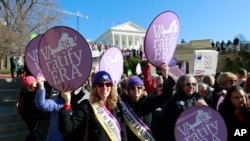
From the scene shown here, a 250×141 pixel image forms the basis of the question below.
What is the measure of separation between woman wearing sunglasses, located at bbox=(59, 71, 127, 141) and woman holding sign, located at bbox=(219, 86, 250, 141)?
1186 mm

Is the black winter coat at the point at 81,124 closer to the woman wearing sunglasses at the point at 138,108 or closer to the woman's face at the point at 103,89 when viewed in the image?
the woman's face at the point at 103,89

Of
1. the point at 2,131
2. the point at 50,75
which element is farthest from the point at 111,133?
the point at 2,131

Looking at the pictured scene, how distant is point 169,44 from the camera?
15.9 ft

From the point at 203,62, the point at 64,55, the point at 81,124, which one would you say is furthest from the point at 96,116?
the point at 203,62

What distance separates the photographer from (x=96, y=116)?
3.37 meters

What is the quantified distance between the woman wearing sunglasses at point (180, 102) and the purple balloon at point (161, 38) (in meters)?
0.56

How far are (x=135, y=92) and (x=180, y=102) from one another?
1.80ft

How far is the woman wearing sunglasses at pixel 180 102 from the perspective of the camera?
4137mm

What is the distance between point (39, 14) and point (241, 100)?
3203 centimetres

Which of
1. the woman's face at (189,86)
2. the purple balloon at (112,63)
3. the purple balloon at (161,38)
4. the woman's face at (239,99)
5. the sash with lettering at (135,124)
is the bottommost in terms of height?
the sash with lettering at (135,124)

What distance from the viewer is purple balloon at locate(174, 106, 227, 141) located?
12.6 ft

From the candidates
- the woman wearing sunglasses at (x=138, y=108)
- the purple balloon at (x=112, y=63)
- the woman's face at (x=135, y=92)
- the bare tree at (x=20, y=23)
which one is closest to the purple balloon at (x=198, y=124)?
the woman wearing sunglasses at (x=138, y=108)

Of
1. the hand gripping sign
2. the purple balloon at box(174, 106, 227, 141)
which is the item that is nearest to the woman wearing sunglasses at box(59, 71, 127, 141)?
the hand gripping sign

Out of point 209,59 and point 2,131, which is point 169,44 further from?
point 209,59
